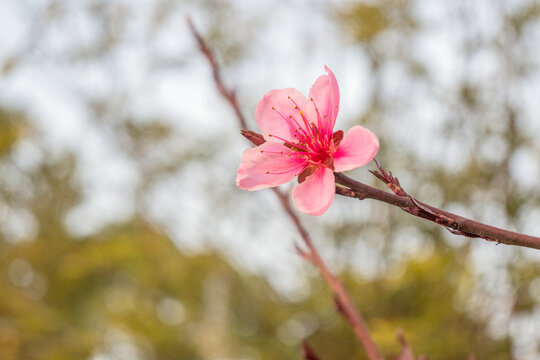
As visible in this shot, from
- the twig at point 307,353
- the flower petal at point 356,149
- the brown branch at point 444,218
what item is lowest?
the twig at point 307,353

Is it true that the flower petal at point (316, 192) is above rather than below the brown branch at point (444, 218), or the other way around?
above

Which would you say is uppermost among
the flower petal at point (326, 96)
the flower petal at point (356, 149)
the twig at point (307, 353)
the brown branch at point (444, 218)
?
the flower petal at point (326, 96)

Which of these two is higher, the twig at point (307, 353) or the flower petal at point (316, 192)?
the flower petal at point (316, 192)

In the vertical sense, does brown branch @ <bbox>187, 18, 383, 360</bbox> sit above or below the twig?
above

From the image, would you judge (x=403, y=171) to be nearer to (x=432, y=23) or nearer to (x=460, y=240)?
(x=460, y=240)

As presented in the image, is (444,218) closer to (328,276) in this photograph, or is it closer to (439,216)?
(439,216)
